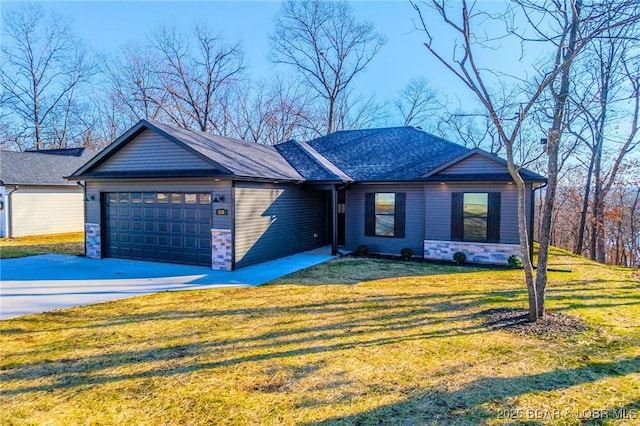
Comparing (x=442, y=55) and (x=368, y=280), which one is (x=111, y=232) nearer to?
(x=368, y=280)

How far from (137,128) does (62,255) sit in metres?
5.24

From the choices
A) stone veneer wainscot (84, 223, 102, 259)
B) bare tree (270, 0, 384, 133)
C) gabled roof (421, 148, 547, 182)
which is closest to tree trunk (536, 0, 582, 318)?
gabled roof (421, 148, 547, 182)

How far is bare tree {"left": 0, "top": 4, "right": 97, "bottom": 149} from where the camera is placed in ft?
101

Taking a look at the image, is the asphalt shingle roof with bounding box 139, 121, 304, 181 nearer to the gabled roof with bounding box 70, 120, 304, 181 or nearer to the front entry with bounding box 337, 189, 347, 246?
the gabled roof with bounding box 70, 120, 304, 181

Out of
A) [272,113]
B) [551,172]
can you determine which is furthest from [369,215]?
[272,113]

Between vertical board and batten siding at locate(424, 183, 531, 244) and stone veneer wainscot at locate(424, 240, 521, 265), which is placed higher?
vertical board and batten siding at locate(424, 183, 531, 244)

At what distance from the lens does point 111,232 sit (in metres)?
12.7

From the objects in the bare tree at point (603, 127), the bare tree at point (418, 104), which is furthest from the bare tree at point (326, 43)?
the bare tree at point (603, 127)

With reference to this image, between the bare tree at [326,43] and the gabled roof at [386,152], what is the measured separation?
11.4m

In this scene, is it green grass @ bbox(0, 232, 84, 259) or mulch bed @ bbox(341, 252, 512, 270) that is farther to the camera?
green grass @ bbox(0, 232, 84, 259)

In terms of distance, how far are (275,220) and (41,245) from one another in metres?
10.2

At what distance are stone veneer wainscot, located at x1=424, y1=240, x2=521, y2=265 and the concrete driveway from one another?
11.3 feet

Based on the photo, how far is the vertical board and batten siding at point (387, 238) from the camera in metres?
13.2

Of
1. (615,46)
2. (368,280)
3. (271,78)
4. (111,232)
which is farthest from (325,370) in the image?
(271,78)
